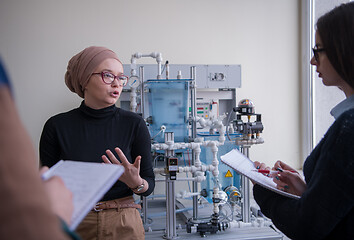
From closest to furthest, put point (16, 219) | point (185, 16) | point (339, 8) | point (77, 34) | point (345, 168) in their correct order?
1. point (16, 219)
2. point (345, 168)
3. point (339, 8)
4. point (77, 34)
5. point (185, 16)

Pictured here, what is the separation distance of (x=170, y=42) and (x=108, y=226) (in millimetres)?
2841

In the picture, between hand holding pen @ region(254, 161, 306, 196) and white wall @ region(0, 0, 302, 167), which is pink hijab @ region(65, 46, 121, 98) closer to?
hand holding pen @ region(254, 161, 306, 196)

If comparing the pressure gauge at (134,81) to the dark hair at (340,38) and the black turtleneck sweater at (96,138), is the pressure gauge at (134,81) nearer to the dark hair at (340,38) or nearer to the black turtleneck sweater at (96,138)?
the black turtleneck sweater at (96,138)

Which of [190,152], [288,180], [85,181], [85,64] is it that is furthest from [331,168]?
[190,152]

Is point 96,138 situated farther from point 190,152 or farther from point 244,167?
point 190,152

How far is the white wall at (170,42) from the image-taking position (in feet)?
11.0

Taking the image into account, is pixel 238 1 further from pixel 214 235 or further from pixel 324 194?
pixel 324 194

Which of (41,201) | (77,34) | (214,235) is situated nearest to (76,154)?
(41,201)

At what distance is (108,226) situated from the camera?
121cm

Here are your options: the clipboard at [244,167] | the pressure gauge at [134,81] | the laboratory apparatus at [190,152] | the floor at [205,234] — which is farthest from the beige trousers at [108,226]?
the pressure gauge at [134,81]

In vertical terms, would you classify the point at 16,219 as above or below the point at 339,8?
below

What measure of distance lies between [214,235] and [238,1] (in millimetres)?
2952

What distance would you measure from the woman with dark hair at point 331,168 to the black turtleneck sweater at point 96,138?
2.06 ft

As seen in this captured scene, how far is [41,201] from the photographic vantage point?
376 mm
